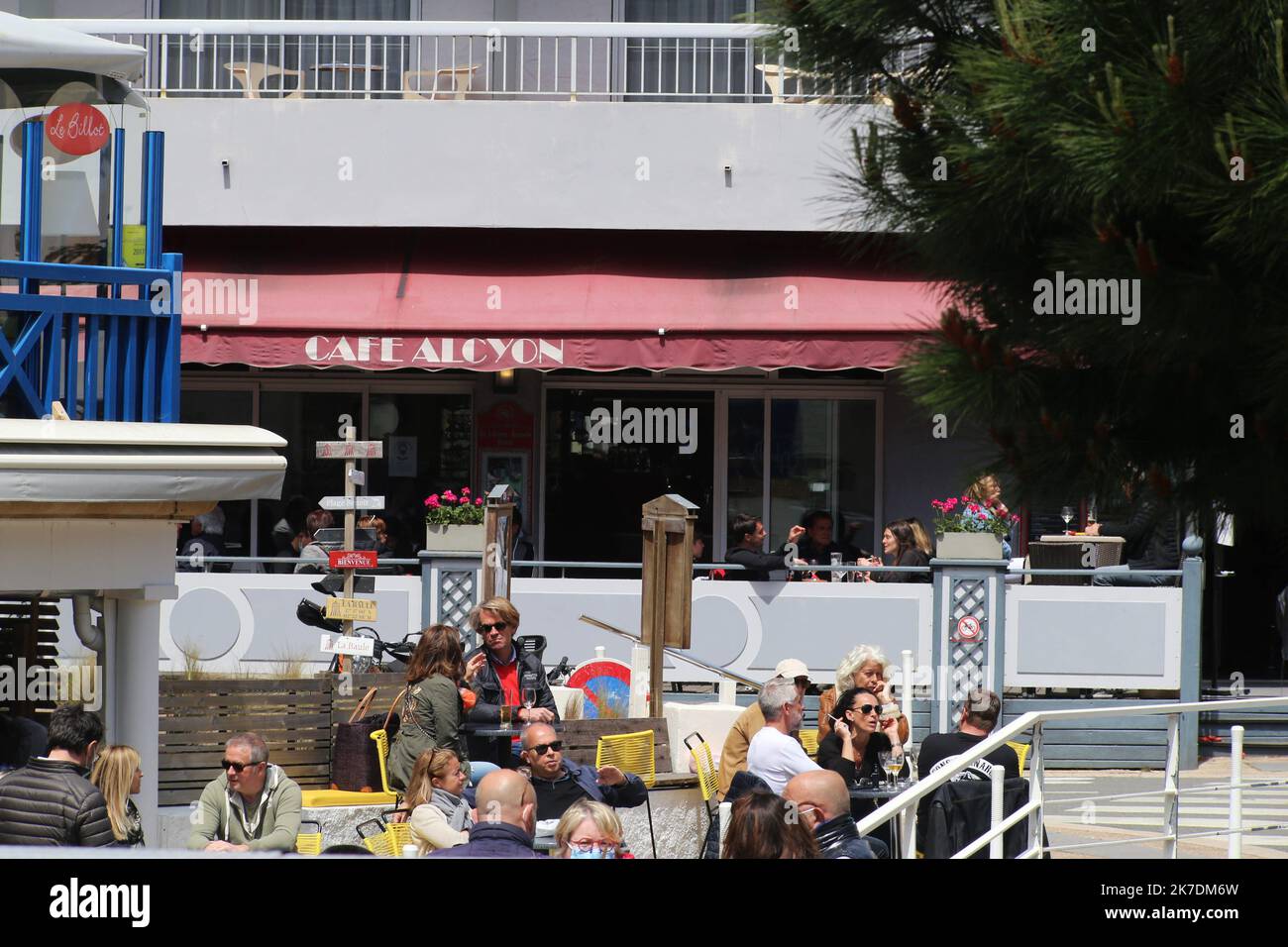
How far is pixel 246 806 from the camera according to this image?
7789 mm

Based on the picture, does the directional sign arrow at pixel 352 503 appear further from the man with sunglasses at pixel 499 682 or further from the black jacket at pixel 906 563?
the black jacket at pixel 906 563

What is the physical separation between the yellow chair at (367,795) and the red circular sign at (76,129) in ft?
13.3

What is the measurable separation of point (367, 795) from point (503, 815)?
3.88m

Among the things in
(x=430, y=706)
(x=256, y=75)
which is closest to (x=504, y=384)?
(x=256, y=75)

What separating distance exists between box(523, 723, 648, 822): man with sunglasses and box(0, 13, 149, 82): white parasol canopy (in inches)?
144

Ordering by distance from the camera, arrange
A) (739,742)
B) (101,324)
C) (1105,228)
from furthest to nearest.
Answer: (739,742), (101,324), (1105,228)

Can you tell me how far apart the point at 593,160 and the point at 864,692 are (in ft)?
27.5

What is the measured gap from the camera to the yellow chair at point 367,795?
9531mm

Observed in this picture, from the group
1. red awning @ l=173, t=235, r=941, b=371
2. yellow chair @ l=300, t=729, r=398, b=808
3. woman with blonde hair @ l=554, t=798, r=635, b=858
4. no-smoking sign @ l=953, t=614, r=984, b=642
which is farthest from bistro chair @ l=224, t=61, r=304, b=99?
Result: woman with blonde hair @ l=554, t=798, r=635, b=858

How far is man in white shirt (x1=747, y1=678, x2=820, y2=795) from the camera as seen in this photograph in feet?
27.3

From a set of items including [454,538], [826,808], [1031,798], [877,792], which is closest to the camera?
[826,808]

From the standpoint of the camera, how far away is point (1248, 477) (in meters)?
4.94

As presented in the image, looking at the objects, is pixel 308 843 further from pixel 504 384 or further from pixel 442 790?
pixel 504 384

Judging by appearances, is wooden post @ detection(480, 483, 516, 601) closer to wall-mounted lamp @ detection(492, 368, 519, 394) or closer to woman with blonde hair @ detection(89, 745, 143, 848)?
wall-mounted lamp @ detection(492, 368, 519, 394)
